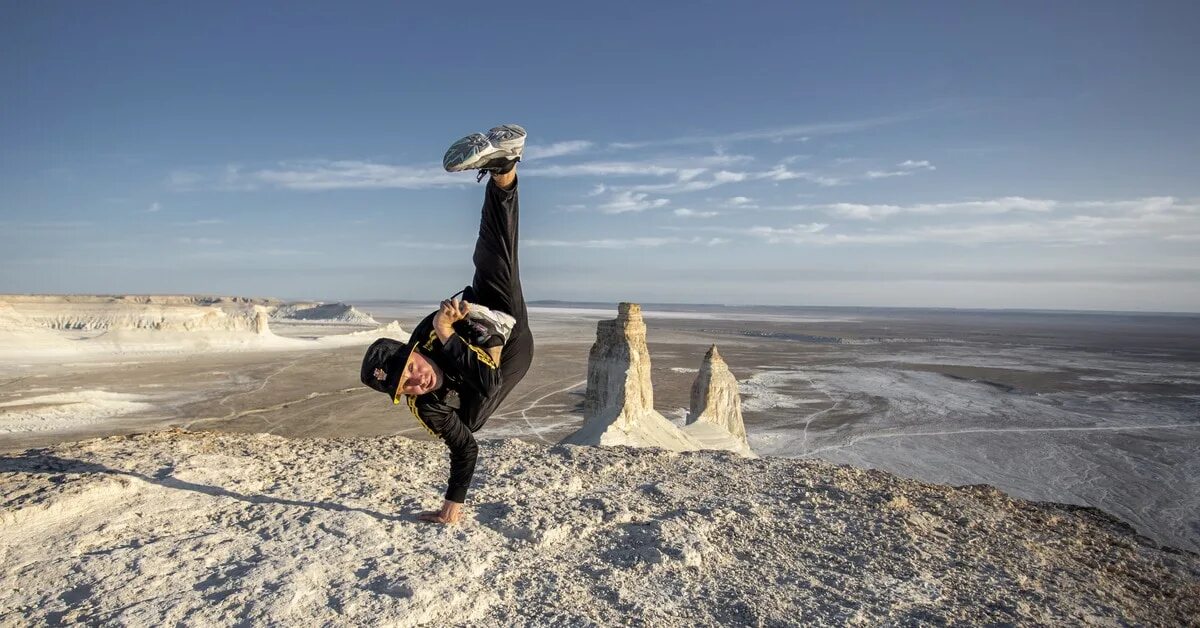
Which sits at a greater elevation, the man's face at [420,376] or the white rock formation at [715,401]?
the man's face at [420,376]

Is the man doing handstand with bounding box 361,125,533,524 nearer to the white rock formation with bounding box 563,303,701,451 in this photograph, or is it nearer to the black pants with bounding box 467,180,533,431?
the black pants with bounding box 467,180,533,431

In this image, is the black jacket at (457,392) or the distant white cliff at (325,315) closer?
the black jacket at (457,392)

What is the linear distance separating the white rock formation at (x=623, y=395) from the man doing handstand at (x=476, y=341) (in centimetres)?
1186

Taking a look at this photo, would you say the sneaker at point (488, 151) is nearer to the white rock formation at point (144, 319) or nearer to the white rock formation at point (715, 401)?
the white rock formation at point (715, 401)

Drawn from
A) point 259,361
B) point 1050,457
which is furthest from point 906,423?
point 259,361

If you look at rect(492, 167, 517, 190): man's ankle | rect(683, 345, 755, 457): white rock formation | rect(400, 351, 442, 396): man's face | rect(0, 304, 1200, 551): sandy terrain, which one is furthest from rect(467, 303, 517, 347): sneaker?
rect(0, 304, 1200, 551): sandy terrain

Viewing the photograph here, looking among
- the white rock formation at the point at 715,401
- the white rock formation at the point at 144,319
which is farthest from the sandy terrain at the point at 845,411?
the white rock formation at the point at 144,319

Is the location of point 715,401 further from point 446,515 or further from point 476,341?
point 476,341

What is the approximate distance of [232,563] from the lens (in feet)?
11.3

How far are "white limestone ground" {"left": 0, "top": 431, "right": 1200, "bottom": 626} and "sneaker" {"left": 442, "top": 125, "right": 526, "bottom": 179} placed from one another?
219cm

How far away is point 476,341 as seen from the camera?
359 centimetres

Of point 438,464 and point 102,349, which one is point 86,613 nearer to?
point 438,464

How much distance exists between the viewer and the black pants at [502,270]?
3.63 meters

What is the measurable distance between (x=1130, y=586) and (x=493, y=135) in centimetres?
478
